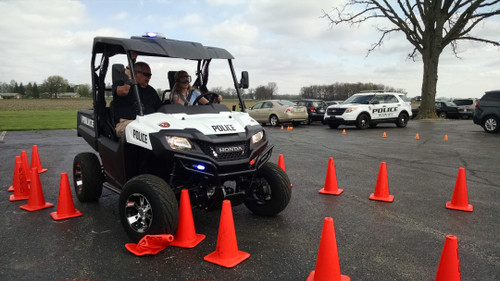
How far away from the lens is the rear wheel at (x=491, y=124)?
17.2m

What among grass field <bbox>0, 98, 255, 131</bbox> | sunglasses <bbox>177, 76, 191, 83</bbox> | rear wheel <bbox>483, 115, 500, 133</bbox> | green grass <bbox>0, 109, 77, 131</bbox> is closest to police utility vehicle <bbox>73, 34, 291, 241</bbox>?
sunglasses <bbox>177, 76, 191, 83</bbox>

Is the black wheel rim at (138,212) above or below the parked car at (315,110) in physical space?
below

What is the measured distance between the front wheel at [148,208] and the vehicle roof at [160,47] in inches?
62.4

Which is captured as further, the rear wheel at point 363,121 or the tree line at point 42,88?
the tree line at point 42,88

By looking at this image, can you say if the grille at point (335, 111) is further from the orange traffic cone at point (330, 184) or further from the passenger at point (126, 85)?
the passenger at point (126, 85)

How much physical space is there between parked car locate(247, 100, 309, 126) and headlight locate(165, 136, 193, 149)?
1841 cm

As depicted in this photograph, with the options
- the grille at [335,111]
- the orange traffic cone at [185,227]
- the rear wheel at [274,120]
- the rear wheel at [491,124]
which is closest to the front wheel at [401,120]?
the grille at [335,111]

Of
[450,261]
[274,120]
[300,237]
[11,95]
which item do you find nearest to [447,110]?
[274,120]

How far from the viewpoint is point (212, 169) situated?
4000 mm

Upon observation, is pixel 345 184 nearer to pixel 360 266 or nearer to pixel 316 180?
pixel 316 180

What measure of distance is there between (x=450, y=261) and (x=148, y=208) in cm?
290

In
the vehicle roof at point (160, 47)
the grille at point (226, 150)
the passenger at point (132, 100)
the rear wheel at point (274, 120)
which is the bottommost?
the rear wheel at point (274, 120)

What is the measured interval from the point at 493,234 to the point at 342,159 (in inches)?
225

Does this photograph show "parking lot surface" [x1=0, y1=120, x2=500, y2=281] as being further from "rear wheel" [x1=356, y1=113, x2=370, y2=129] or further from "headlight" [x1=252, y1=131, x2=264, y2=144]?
"rear wheel" [x1=356, y1=113, x2=370, y2=129]
